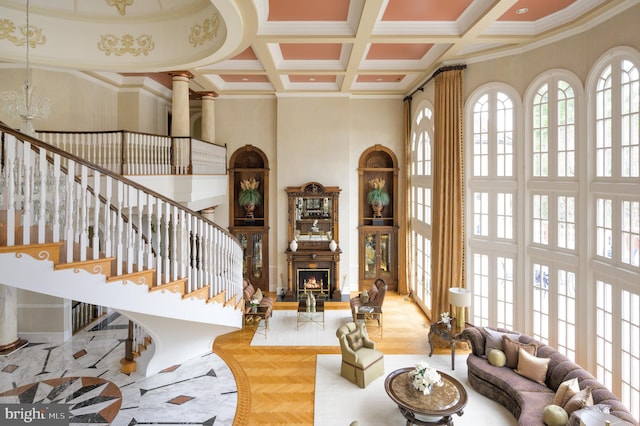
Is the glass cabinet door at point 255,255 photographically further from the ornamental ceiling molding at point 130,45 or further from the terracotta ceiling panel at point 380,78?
the ornamental ceiling molding at point 130,45

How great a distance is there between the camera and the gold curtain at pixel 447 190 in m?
7.74

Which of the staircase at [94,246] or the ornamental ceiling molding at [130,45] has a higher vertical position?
the ornamental ceiling molding at [130,45]

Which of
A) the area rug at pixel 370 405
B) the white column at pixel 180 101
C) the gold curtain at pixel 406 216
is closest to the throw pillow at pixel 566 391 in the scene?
the area rug at pixel 370 405

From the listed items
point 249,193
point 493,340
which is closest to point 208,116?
point 249,193

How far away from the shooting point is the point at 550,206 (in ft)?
20.7

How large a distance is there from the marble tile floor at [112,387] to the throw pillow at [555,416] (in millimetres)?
4202

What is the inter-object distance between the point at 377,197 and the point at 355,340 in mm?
5355

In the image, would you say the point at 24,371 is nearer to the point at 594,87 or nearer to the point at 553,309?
the point at 553,309

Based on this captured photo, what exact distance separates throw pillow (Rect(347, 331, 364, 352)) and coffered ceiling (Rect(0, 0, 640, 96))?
5326 millimetres

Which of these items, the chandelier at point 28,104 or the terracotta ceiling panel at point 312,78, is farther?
the terracotta ceiling panel at point 312,78

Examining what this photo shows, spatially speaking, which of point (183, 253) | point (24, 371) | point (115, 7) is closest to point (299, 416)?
point (183, 253)

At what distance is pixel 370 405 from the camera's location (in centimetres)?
562

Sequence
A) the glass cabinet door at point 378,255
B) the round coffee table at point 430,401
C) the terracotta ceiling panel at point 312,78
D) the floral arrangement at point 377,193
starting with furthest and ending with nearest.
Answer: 1. the glass cabinet door at point 378,255
2. the floral arrangement at point 377,193
3. the terracotta ceiling panel at point 312,78
4. the round coffee table at point 430,401

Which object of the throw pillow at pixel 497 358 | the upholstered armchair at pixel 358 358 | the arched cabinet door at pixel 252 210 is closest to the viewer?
the throw pillow at pixel 497 358
